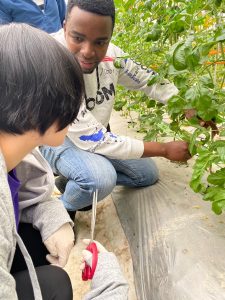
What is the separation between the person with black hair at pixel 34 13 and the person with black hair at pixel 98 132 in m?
0.31

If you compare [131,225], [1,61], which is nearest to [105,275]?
[1,61]

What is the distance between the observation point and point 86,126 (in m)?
1.33

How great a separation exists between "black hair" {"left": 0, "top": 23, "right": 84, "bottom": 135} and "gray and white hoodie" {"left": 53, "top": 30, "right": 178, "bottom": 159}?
68cm

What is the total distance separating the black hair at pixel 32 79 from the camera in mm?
585

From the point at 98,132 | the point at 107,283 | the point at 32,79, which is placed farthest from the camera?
the point at 98,132

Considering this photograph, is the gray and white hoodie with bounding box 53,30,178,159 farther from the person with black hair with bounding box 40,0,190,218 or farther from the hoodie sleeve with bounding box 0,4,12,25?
the hoodie sleeve with bounding box 0,4,12,25

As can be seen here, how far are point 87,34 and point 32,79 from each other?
71cm

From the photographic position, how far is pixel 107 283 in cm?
72

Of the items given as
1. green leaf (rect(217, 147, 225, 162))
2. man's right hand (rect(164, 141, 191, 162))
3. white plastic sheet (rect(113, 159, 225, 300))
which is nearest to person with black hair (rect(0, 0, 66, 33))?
man's right hand (rect(164, 141, 191, 162))

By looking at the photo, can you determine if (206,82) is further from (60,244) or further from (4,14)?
(4,14)

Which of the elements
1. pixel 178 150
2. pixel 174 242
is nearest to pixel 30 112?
pixel 174 242

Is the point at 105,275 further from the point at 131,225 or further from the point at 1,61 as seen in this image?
the point at 131,225

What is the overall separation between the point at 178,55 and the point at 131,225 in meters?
0.81

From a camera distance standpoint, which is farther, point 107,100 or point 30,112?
point 107,100
